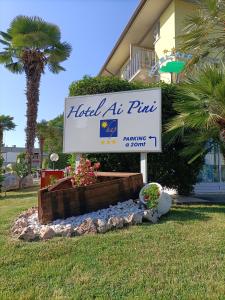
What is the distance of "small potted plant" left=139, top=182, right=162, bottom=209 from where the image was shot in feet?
21.0

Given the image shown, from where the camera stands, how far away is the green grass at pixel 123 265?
3.51 m

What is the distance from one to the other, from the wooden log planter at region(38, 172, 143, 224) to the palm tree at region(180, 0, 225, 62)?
448 centimetres

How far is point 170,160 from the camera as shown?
351 inches

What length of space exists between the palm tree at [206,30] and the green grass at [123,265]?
5804mm

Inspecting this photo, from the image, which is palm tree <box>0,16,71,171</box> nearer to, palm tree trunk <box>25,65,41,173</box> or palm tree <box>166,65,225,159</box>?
palm tree trunk <box>25,65,41,173</box>

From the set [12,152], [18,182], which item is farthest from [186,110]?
[12,152]

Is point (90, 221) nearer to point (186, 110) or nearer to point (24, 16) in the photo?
point (186, 110)

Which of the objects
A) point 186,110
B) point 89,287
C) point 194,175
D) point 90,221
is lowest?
point 89,287

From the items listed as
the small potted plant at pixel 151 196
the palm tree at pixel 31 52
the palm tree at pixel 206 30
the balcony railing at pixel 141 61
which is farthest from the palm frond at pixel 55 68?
the small potted plant at pixel 151 196

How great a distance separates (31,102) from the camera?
69.1 ft

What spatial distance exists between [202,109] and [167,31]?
32.3ft

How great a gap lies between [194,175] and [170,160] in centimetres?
87

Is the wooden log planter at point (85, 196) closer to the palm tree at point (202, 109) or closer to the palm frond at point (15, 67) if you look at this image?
the palm tree at point (202, 109)

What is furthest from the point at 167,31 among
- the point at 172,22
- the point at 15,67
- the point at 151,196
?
the point at 151,196
